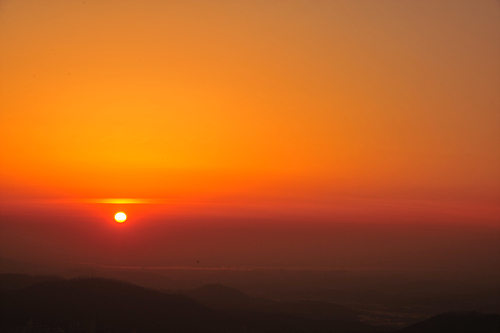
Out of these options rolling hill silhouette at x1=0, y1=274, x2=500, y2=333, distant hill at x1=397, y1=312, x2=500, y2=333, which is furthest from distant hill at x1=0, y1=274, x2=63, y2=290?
distant hill at x1=397, y1=312, x2=500, y2=333

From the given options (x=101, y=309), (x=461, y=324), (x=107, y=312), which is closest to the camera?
(x=461, y=324)

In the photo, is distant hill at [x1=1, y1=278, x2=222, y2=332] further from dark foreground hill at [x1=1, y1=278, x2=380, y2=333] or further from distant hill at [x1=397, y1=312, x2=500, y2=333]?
distant hill at [x1=397, y1=312, x2=500, y2=333]

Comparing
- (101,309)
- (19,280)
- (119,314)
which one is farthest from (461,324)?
(19,280)

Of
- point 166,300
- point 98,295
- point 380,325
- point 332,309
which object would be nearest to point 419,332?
point 166,300

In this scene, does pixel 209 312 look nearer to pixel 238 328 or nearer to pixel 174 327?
pixel 238 328

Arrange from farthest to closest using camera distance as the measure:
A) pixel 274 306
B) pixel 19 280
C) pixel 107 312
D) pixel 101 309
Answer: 1. pixel 274 306
2. pixel 19 280
3. pixel 101 309
4. pixel 107 312

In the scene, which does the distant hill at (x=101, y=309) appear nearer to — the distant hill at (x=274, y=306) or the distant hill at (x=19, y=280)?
the distant hill at (x=19, y=280)

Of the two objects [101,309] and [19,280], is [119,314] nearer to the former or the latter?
[101,309]
